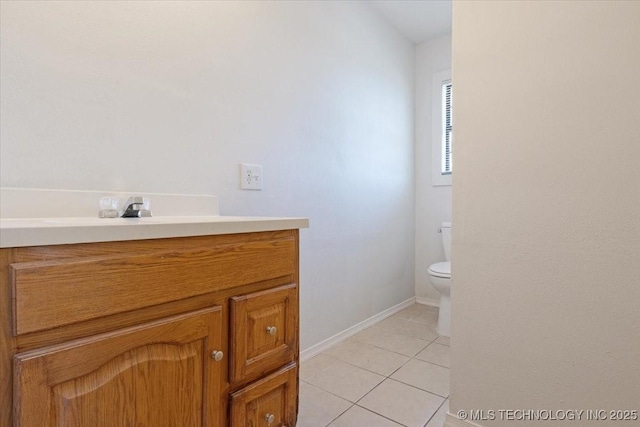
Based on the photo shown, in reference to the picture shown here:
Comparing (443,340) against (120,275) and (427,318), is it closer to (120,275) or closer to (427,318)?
(427,318)

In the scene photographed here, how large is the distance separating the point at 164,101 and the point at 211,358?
3.15 feet

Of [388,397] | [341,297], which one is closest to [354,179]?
[341,297]

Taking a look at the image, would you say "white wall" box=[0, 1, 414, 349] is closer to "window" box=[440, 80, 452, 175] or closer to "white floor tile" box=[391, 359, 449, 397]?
"window" box=[440, 80, 452, 175]

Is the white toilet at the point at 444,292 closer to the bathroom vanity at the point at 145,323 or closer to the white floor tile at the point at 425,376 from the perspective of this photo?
the white floor tile at the point at 425,376

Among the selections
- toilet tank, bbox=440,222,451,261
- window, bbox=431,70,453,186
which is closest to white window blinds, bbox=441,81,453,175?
window, bbox=431,70,453,186

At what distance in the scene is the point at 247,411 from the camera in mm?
922

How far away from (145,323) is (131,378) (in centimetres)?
11

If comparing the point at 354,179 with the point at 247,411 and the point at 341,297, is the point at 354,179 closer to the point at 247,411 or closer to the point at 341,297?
the point at 341,297

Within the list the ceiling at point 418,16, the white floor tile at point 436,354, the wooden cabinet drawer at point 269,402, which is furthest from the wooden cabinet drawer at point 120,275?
the ceiling at point 418,16

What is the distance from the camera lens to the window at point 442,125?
2854 millimetres

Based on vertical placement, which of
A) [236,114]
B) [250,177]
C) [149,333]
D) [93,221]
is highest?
[236,114]

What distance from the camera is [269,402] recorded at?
3.26ft

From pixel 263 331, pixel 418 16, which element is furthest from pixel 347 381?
pixel 418 16

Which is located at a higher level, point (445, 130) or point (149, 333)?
point (445, 130)
